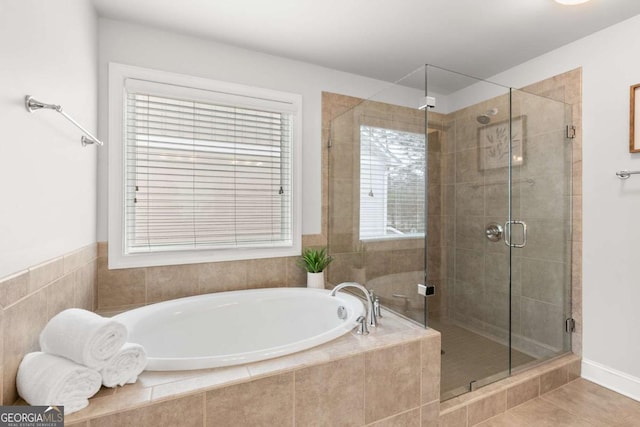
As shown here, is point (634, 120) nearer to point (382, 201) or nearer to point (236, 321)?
point (382, 201)

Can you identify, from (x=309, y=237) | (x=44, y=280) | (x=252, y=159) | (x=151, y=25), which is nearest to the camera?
(x=44, y=280)

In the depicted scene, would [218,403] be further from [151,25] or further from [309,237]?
[151,25]

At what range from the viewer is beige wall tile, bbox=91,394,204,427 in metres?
1.02

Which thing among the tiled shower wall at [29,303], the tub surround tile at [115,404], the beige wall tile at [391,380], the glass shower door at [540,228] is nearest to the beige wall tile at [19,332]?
the tiled shower wall at [29,303]

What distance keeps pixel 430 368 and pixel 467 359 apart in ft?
1.72

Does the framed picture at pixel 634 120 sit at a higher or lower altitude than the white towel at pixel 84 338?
higher

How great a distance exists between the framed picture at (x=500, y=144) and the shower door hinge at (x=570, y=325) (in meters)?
1.19

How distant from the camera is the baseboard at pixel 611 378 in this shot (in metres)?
1.96

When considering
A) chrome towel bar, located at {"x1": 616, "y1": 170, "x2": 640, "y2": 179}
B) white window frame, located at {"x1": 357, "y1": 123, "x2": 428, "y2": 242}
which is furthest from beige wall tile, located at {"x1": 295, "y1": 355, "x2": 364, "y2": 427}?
chrome towel bar, located at {"x1": 616, "y1": 170, "x2": 640, "y2": 179}

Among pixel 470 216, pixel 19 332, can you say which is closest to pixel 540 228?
pixel 470 216

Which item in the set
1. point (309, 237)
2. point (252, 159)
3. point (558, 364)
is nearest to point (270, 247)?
point (309, 237)

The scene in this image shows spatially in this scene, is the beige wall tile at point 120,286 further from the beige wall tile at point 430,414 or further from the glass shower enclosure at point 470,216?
the beige wall tile at point 430,414

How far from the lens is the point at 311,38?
2.24 metres

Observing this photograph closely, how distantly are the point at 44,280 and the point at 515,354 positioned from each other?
8.63 feet
